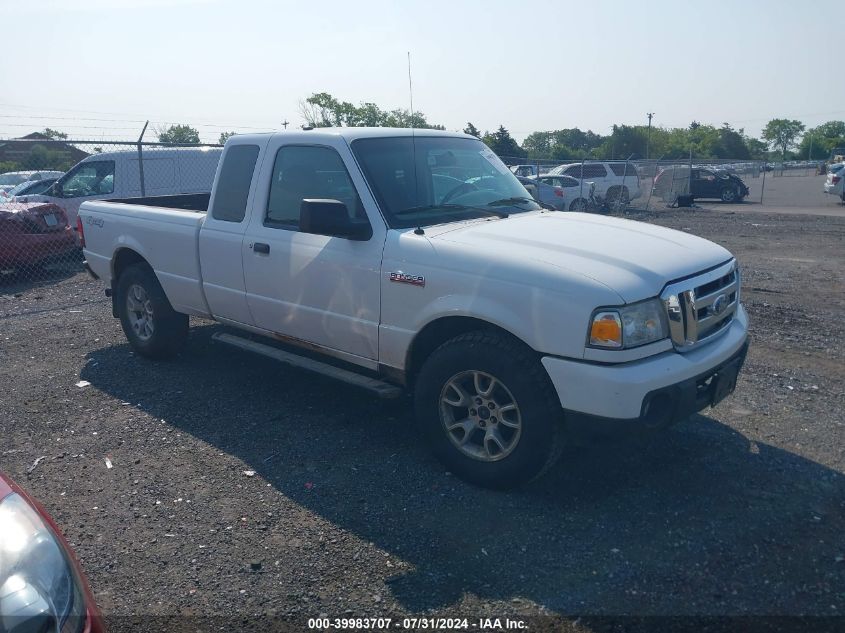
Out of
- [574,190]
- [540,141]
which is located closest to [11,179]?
[574,190]

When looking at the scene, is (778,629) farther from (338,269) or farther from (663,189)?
(663,189)

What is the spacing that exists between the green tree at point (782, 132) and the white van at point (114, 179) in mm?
146290

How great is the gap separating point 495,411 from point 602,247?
112cm

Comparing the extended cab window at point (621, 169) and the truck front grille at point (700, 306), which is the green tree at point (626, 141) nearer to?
the extended cab window at point (621, 169)

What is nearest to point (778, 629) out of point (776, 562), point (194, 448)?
point (776, 562)

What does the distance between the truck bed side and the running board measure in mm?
546

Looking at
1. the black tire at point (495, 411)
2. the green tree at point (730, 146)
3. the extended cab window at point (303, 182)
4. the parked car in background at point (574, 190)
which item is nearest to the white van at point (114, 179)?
the extended cab window at point (303, 182)

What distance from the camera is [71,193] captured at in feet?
44.4

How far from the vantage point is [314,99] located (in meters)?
48.0

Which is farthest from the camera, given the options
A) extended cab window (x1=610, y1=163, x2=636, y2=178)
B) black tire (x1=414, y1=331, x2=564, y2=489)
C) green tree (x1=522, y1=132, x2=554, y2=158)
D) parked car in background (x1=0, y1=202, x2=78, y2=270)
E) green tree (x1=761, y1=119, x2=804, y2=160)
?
green tree (x1=761, y1=119, x2=804, y2=160)

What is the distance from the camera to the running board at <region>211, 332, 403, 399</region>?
475 cm

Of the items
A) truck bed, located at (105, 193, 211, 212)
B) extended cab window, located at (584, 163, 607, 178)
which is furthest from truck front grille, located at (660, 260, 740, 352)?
extended cab window, located at (584, 163, 607, 178)

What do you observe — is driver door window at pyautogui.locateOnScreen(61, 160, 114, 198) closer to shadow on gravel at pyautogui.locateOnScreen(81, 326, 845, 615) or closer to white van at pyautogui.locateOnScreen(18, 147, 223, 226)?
white van at pyautogui.locateOnScreen(18, 147, 223, 226)

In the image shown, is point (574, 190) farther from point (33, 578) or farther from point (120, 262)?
point (33, 578)
